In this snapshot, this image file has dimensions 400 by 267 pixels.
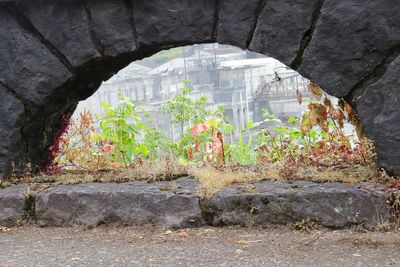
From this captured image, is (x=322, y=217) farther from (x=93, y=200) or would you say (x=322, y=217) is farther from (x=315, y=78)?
(x=93, y=200)

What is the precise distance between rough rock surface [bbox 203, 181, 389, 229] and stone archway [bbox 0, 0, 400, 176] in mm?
294

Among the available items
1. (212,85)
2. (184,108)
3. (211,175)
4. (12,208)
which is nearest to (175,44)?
(211,175)

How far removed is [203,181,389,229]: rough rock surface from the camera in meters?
2.47

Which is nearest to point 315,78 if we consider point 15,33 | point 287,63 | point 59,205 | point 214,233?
point 287,63

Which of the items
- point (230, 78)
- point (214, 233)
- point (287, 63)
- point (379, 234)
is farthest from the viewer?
point (230, 78)

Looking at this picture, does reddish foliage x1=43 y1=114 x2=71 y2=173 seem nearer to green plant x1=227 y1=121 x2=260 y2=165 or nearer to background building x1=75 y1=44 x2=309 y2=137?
background building x1=75 y1=44 x2=309 y2=137

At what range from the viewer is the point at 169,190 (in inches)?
110

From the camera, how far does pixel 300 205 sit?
8.37 ft

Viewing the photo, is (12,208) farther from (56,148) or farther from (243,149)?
(243,149)

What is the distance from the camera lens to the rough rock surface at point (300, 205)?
247 cm

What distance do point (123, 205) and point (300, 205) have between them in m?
0.88

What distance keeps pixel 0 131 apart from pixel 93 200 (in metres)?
0.78

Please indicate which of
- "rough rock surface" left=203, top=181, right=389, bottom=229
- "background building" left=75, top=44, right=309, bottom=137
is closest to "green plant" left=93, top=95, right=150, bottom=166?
"background building" left=75, top=44, right=309, bottom=137

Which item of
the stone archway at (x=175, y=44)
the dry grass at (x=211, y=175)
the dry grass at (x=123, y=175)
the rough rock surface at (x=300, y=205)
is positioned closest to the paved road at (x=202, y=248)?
the rough rock surface at (x=300, y=205)
